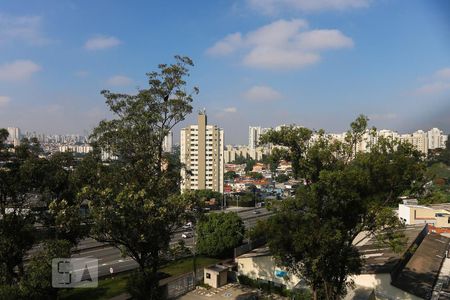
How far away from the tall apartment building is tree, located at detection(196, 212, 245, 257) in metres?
38.9

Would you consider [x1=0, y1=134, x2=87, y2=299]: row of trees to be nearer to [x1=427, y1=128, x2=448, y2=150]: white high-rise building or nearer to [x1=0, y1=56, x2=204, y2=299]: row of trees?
[x1=0, y1=56, x2=204, y2=299]: row of trees

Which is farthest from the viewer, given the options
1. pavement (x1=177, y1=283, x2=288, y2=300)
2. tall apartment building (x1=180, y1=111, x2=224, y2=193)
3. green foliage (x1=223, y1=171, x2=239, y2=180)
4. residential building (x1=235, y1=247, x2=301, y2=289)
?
green foliage (x1=223, y1=171, x2=239, y2=180)

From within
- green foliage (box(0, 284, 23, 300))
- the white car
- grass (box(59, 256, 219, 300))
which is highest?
green foliage (box(0, 284, 23, 300))

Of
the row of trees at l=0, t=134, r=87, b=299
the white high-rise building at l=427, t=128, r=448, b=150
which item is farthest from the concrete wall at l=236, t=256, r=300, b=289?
the white high-rise building at l=427, t=128, r=448, b=150

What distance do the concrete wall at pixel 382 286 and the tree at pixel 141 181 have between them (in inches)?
405

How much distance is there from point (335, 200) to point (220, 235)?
14539 millimetres

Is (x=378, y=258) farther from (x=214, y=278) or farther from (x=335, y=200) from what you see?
(x=335, y=200)

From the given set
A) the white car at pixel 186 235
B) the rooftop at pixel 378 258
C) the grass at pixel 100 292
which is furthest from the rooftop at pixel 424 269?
the white car at pixel 186 235

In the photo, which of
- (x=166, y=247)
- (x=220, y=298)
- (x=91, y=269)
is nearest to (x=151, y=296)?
(x=166, y=247)

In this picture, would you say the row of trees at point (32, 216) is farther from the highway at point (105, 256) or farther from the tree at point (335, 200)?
the highway at point (105, 256)

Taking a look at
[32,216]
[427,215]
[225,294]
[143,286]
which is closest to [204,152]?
[427,215]

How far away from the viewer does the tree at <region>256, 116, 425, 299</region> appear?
10898 millimetres

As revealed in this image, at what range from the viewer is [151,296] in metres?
12.4

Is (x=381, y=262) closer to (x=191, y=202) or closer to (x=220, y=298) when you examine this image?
(x=220, y=298)
